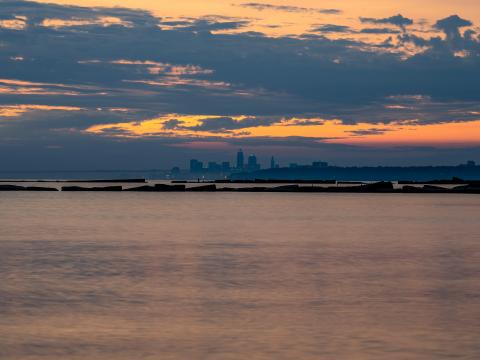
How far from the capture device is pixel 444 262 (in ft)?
114

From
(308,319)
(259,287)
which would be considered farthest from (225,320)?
(259,287)

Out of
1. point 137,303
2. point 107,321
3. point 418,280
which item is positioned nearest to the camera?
point 107,321

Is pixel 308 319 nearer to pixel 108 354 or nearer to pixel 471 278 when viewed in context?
pixel 108 354

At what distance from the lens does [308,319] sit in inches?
797

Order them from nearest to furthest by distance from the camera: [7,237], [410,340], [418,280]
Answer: [410,340] < [418,280] < [7,237]

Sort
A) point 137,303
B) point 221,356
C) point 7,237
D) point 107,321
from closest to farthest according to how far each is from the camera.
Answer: point 221,356 → point 107,321 → point 137,303 → point 7,237

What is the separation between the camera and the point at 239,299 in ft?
78.1

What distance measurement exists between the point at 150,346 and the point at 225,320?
3445mm

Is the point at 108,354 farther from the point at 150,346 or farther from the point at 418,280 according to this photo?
the point at 418,280

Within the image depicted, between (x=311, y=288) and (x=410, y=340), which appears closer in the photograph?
(x=410, y=340)

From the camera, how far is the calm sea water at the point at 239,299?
17.0 m

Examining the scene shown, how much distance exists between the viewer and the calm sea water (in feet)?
55.7

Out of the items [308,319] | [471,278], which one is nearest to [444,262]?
[471,278]

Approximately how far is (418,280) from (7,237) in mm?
28862
